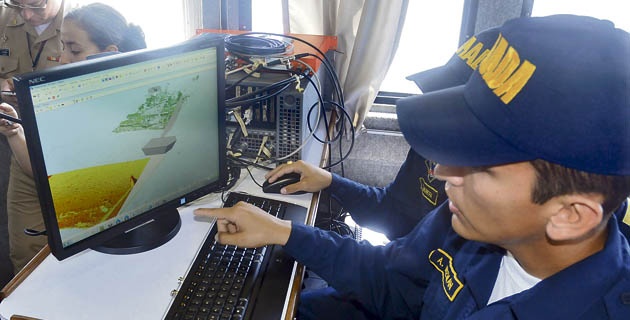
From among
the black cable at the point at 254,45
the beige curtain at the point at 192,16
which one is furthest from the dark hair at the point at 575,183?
the beige curtain at the point at 192,16

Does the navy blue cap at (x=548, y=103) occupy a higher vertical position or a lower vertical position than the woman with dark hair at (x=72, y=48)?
higher

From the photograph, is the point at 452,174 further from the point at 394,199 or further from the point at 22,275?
the point at 22,275

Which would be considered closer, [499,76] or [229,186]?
[499,76]

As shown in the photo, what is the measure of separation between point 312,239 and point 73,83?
1.63 ft

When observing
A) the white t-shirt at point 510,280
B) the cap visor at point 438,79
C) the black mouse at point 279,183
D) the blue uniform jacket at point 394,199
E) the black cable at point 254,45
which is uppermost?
the black cable at point 254,45

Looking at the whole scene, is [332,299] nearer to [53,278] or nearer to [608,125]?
[53,278]

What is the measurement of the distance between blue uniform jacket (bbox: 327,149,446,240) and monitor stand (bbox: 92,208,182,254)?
41 cm

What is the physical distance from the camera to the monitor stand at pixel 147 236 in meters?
0.90

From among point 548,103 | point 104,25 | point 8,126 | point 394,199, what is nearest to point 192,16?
point 104,25

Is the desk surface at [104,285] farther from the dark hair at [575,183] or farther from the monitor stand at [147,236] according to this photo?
the dark hair at [575,183]

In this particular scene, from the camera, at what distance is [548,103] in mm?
542

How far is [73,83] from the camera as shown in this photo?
0.68 metres

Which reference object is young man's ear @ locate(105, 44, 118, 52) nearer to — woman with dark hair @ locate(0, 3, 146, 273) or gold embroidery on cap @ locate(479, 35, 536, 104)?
woman with dark hair @ locate(0, 3, 146, 273)

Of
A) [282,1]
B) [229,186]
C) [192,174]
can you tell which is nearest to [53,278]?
[192,174]
